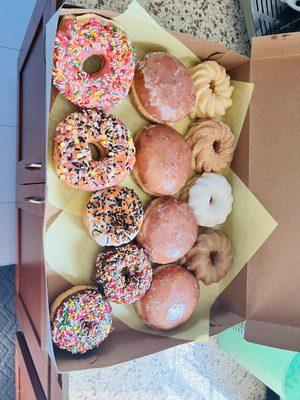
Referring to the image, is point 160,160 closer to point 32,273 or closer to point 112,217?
point 112,217

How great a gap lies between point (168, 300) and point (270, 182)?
17.6 inches

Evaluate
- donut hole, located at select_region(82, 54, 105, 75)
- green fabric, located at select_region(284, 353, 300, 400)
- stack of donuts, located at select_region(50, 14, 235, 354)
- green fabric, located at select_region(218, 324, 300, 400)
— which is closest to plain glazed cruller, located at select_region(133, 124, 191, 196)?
stack of donuts, located at select_region(50, 14, 235, 354)

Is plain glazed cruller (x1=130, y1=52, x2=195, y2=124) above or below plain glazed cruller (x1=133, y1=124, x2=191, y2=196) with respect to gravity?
above

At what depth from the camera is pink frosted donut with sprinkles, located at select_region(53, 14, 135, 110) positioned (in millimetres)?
910

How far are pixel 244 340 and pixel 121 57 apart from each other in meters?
0.88

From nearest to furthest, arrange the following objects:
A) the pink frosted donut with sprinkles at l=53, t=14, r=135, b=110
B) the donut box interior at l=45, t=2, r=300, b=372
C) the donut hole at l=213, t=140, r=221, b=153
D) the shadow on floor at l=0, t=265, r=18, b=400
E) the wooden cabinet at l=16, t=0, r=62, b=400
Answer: the pink frosted donut with sprinkles at l=53, t=14, r=135, b=110 → the wooden cabinet at l=16, t=0, r=62, b=400 → the donut box interior at l=45, t=2, r=300, b=372 → the donut hole at l=213, t=140, r=221, b=153 → the shadow on floor at l=0, t=265, r=18, b=400

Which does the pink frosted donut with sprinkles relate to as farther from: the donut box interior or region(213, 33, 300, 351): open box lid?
region(213, 33, 300, 351): open box lid

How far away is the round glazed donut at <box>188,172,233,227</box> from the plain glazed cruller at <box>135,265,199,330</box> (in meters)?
0.18

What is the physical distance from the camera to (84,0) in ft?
3.28

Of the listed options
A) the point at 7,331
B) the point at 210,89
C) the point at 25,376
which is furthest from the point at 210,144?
the point at 7,331

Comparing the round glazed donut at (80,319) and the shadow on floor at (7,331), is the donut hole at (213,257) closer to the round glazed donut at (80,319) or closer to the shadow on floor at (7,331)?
the round glazed donut at (80,319)

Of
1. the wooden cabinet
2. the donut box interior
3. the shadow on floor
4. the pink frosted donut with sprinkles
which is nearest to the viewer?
the pink frosted donut with sprinkles

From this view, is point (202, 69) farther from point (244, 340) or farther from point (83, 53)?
point (244, 340)

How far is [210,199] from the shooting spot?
47.6 inches
